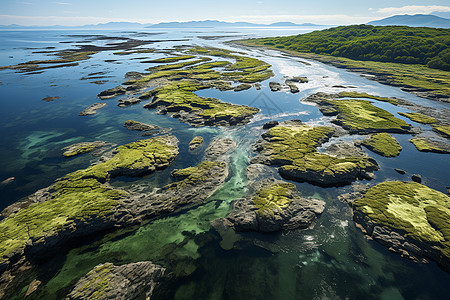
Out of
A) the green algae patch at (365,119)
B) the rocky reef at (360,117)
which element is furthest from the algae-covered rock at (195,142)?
the green algae patch at (365,119)

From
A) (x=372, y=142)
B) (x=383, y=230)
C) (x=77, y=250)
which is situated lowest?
(x=77, y=250)

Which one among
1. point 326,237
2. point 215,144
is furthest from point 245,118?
point 326,237

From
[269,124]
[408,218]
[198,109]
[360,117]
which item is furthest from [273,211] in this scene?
[360,117]

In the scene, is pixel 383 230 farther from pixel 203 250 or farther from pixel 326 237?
pixel 203 250

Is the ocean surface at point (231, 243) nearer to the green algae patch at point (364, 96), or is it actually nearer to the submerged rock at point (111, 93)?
the green algae patch at point (364, 96)

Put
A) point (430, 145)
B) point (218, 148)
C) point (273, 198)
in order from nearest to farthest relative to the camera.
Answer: point (273, 198), point (218, 148), point (430, 145)

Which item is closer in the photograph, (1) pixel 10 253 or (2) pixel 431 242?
(1) pixel 10 253

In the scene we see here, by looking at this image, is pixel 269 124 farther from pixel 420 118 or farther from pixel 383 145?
pixel 420 118
